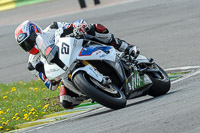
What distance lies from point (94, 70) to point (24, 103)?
3356 millimetres

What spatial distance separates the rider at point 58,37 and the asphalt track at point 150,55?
0.41 m

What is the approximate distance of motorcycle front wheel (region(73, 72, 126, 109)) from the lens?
6297 millimetres

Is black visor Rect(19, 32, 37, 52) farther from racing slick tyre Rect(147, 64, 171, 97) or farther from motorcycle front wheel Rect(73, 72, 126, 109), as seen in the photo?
racing slick tyre Rect(147, 64, 171, 97)

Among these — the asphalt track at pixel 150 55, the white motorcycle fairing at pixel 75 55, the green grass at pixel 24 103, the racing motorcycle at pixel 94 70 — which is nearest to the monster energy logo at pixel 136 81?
the racing motorcycle at pixel 94 70

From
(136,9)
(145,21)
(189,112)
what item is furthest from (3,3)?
(189,112)

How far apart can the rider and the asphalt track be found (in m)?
0.41

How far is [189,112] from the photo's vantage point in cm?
553

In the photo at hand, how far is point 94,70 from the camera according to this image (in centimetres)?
664

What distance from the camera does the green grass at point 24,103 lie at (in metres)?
8.39

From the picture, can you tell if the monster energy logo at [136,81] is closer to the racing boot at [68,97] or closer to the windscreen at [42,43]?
the racing boot at [68,97]

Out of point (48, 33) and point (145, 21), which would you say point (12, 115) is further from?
point (145, 21)

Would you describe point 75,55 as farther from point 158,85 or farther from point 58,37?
point 158,85

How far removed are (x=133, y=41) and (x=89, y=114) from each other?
22.0 ft

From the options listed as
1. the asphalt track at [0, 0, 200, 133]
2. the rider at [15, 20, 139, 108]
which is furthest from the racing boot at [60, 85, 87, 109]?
the asphalt track at [0, 0, 200, 133]
